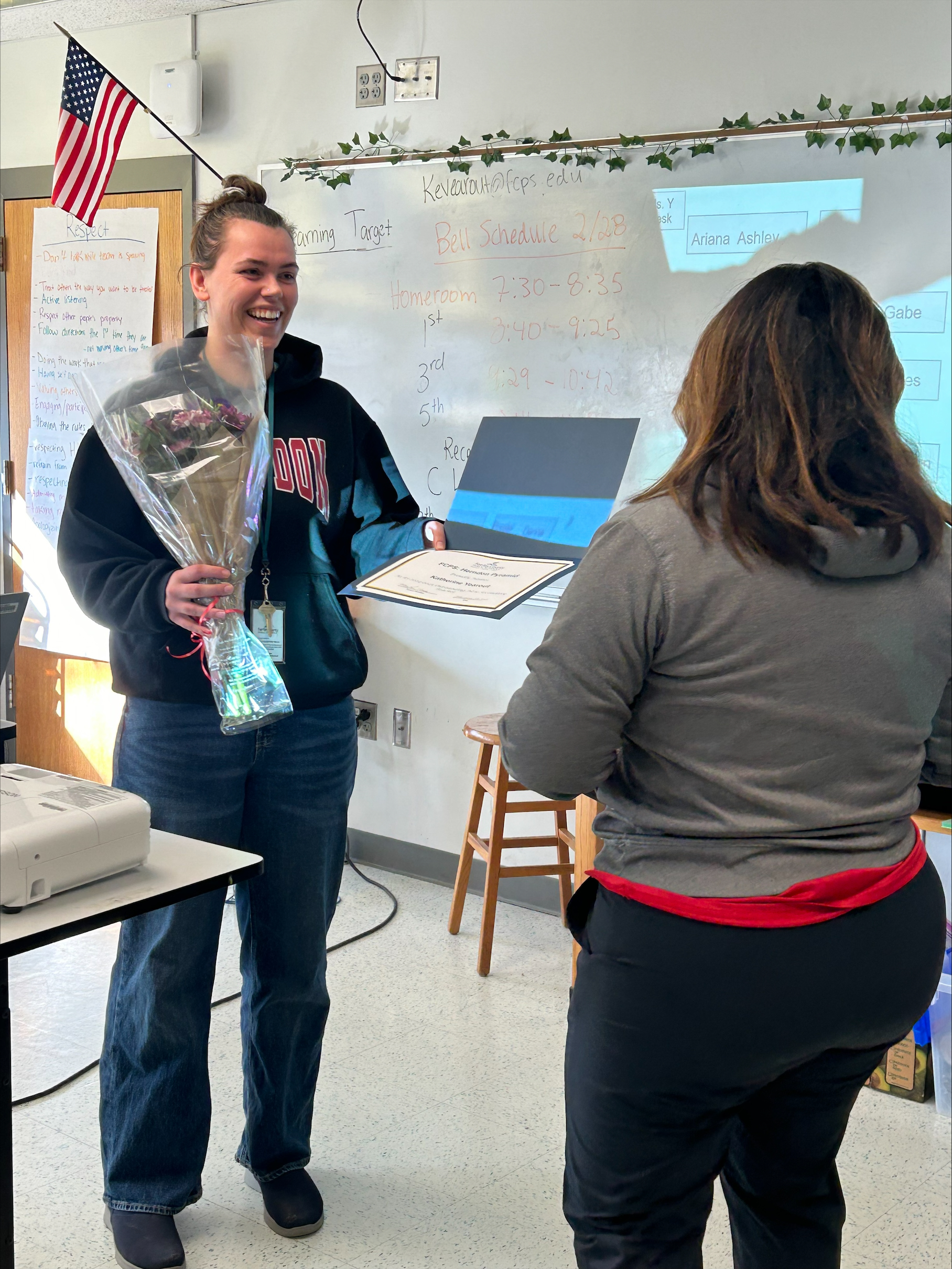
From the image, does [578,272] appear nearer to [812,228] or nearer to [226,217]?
[812,228]

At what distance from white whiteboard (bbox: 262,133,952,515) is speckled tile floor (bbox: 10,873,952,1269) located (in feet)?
4.86

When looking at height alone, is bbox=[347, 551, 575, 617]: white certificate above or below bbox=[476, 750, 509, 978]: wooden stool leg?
Answer: above

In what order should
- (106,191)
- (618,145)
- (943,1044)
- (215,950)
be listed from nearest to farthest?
(215,950)
(943,1044)
(618,145)
(106,191)

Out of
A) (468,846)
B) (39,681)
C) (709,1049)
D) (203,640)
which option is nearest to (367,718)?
(468,846)

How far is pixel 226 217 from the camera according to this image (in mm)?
1861

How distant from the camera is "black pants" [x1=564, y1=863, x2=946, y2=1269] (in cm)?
114

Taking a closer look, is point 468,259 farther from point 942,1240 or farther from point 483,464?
point 942,1240

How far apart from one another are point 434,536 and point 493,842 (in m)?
1.52

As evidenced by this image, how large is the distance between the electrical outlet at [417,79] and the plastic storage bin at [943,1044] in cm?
285

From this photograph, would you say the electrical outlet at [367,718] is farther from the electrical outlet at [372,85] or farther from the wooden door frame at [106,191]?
the electrical outlet at [372,85]

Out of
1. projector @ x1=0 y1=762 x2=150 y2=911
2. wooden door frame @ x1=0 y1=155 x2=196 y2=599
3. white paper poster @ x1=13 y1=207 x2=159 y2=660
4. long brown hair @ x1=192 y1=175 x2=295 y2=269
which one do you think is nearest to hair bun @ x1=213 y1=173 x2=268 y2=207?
long brown hair @ x1=192 y1=175 x2=295 y2=269

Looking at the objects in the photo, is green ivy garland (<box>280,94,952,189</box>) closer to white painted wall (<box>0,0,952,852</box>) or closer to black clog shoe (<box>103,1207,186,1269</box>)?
white painted wall (<box>0,0,952,852</box>)

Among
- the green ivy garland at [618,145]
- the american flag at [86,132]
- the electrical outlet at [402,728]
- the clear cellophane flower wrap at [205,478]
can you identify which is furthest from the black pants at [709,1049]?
the american flag at [86,132]

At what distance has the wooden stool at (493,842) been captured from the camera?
3146 millimetres
